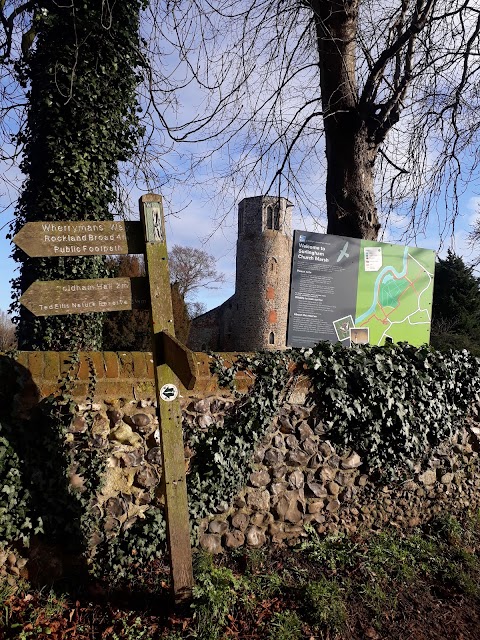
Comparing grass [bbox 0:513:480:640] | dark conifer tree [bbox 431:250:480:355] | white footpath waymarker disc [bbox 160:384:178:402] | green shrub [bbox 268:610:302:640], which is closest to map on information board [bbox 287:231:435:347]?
grass [bbox 0:513:480:640]

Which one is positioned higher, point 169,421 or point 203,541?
point 169,421

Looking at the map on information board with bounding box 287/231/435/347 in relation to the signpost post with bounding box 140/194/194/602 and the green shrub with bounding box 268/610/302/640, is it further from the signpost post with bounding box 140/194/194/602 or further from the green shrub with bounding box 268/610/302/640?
the green shrub with bounding box 268/610/302/640

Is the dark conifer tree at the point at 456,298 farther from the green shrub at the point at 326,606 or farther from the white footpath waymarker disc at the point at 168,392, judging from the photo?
the white footpath waymarker disc at the point at 168,392

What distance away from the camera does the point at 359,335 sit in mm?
5805

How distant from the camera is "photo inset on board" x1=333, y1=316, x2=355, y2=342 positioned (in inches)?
225

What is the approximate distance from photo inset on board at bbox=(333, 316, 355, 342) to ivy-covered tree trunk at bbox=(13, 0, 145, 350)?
2710 millimetres

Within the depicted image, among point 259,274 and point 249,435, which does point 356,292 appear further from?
point 259,274

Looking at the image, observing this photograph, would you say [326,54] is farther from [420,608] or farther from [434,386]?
[420,608]

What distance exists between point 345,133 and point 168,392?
204 inches

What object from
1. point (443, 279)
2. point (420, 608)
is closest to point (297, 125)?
point (420, 608)

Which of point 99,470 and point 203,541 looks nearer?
point 99,470

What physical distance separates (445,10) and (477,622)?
709cm

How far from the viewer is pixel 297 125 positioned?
6.90 meters

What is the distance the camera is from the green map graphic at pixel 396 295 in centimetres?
591
